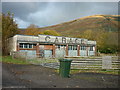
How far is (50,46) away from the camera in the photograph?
28359mm

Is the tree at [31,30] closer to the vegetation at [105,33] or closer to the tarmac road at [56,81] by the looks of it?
the vegetation at [105,33]

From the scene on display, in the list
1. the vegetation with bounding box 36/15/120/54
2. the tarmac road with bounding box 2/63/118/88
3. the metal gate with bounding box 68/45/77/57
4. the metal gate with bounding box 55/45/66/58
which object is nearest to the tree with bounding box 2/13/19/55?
the metal gate with bounding box 55/45/66/58

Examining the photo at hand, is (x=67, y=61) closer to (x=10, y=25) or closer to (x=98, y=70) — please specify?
(x=98, y=70)

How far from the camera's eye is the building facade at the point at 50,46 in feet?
83.0

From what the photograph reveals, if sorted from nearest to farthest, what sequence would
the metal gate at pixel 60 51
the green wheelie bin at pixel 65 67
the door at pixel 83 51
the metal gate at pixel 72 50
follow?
1. the green wheelie bin at pixel 65 67
2. the metal gate at pixel 60 51
3. the metal gate at pixel 72 50
4. the door at pixel 83 51

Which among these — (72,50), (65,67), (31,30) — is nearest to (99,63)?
(65,67)

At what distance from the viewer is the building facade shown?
25306 millimetres

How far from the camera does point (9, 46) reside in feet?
99.4

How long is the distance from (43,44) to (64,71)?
19.3m

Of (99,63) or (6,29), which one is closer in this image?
(99,63)

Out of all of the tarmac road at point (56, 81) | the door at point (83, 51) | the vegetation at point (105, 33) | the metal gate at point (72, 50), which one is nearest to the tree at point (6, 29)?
the metal gate at point (72, 50)

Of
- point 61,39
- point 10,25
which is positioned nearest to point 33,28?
point 10,25

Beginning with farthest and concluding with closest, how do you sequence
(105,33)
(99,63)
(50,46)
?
(105,33), (50,46), (99,63)

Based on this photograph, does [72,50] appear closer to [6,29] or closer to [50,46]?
[50,46]
